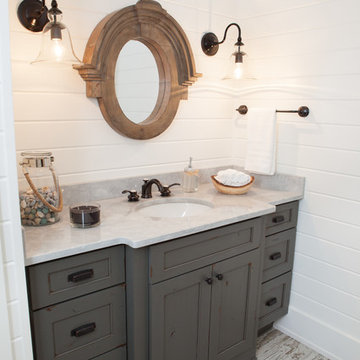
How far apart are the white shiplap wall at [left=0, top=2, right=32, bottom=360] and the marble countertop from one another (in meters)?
0.07

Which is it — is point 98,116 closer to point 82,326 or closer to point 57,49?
point 57,49

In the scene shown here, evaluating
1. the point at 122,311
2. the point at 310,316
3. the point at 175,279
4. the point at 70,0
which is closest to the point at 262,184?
the point at 310,316

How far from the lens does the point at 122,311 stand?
4.70 ft

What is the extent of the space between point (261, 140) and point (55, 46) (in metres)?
1.25

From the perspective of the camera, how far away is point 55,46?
1432 mm

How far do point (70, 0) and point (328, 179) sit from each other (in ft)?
5.07

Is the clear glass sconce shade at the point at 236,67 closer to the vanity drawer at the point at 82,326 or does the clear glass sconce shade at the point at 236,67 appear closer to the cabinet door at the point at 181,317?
the cabinet door at the point at 181,317

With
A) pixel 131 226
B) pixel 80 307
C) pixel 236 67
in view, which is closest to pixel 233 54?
pixel 236 67

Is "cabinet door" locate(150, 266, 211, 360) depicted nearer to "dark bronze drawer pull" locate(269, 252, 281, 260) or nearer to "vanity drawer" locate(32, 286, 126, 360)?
"vanity drawer" locate(32, 286, 126, 360)

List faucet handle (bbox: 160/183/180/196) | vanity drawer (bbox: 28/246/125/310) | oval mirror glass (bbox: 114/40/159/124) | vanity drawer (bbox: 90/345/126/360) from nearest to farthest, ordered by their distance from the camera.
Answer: vanity drawer (bbox: 28/246/125/310)
vanity drawer (bbox: 90/345/126/360)
oval mirror glass (bbox: 114/40/159/124)
faucet handle (bbox: 160/183/180/196)

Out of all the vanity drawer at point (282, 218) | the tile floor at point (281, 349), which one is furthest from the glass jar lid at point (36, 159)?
the tile floor at point (281, 349)

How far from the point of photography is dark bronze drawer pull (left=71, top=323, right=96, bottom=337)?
4.31 ft

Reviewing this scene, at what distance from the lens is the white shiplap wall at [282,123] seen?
1648mm

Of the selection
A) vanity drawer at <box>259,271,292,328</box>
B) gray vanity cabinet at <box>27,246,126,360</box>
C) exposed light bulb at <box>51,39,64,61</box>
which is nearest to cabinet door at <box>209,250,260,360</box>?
vanity drawer at <box>259,271,292,328</box>
